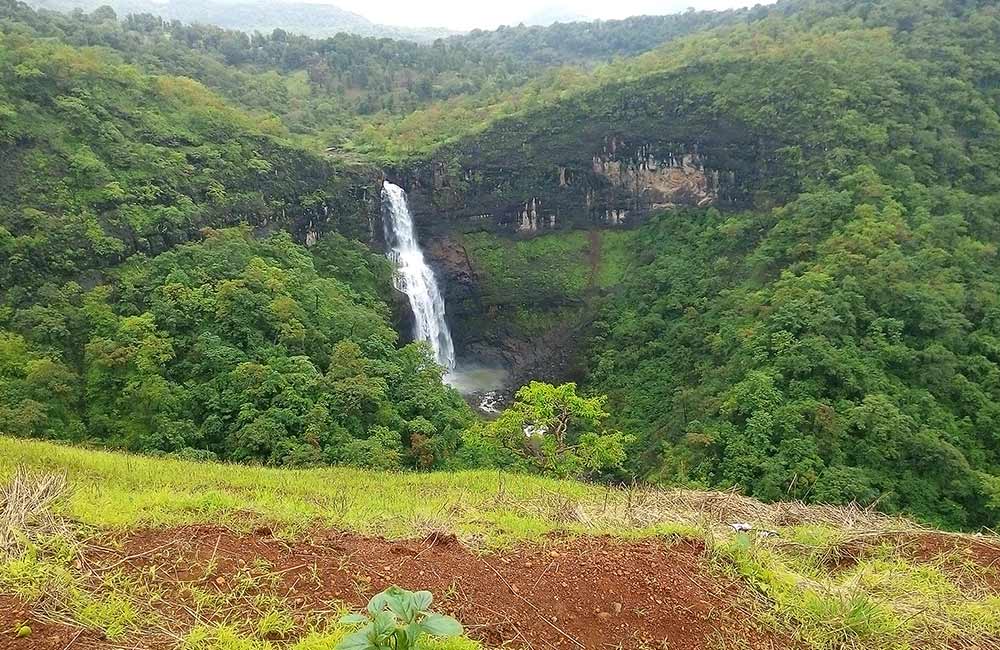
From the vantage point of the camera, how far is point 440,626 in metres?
2.89

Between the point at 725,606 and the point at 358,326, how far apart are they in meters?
18.0

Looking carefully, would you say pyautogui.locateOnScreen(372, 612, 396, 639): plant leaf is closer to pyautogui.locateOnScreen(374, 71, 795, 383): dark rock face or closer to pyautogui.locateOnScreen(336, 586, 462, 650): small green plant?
pyautogui.locateOnScreen(336, 586, 462, 650): small green plant

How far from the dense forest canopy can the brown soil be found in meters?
9.82

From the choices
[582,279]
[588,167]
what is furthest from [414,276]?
[588,167]

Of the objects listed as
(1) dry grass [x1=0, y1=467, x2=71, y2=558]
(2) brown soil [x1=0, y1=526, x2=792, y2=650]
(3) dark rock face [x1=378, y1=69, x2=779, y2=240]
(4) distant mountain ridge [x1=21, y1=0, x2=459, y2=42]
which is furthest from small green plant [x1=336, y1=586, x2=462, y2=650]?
(4) distant mountain ridge [x1=21, y1=0, x2=459, y2=42]

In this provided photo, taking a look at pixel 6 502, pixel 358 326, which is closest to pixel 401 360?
pixel 358 326

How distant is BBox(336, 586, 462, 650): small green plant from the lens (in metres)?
2.82

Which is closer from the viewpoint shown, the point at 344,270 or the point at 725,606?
the point at 725,606

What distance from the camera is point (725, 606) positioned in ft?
14.3

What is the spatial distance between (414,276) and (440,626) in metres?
27.3

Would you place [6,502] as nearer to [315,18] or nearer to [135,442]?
[135,442]

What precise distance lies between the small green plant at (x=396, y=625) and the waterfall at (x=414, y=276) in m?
25.5

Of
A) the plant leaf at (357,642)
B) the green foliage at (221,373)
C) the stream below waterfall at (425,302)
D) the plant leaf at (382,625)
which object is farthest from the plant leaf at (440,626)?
the stream below waterfall at (425,302)

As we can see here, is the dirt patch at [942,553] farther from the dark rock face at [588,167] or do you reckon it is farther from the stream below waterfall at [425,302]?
the dark rock face at [588,167]
